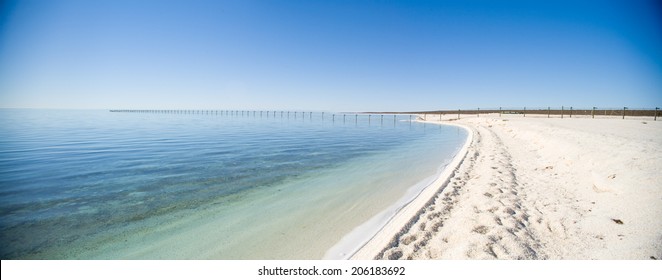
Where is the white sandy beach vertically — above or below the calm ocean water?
above

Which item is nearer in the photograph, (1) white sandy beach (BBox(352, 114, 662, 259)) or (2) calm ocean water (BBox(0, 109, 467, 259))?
(1) white sandy beach (BBox(352, 114, 662, 259))

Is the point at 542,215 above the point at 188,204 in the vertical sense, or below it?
above

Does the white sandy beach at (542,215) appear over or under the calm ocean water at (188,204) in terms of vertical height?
over

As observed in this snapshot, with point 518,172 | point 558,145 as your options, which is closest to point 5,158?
point 518,172

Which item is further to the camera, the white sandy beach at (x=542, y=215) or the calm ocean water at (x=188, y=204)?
the calm ocean water at (x=188, y=204)

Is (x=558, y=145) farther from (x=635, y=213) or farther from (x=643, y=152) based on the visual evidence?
(x=635, y=213)

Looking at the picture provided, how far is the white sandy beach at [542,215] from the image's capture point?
12.6 ft

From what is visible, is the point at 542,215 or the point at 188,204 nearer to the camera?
the point at 542,215

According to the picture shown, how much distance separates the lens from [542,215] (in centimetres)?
504

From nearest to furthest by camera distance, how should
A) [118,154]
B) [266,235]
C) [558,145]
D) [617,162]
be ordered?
[266,235] → [617,162] → [558,145] → [118,154]

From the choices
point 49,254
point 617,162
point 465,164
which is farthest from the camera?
point 465,164

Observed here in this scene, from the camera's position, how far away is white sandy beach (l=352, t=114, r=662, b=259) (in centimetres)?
384
